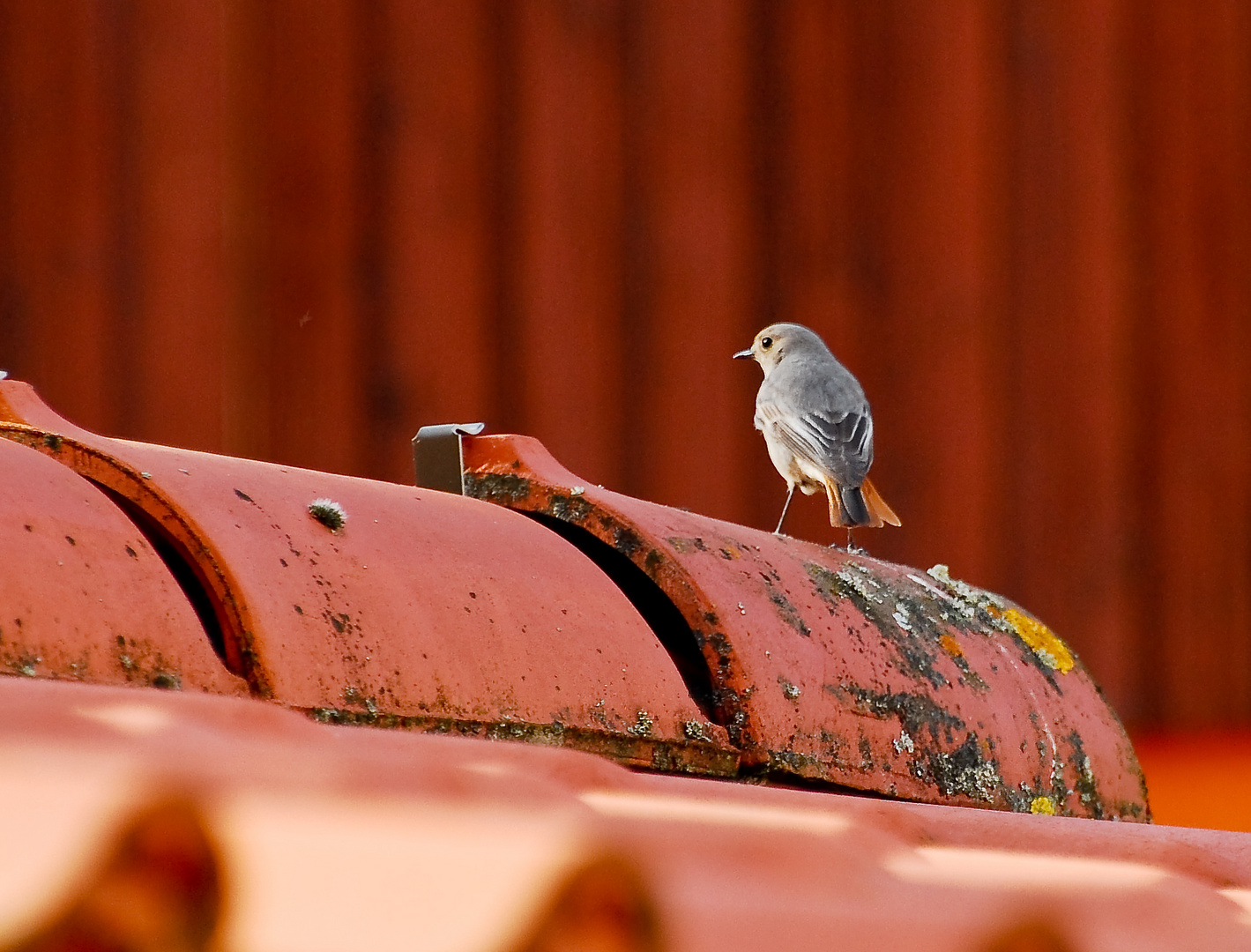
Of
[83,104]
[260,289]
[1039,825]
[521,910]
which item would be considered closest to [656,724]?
[1039,825]

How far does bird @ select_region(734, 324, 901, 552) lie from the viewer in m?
4.70

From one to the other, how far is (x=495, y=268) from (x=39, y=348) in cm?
175

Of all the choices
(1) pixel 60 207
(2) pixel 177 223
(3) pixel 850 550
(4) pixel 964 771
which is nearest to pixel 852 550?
(3) pixel 850 550

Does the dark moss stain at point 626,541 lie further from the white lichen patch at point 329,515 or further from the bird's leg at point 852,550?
the bird's leg at point 852,550

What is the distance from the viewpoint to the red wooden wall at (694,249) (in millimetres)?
6660

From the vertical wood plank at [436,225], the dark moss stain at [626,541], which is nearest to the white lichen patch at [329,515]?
the dark moss stain at [626,541]

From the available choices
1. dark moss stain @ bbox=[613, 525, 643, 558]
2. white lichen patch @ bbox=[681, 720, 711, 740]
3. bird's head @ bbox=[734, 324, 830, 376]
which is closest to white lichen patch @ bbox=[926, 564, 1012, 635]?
dark moss stain @ bbox=[613, 525, 643, 558]

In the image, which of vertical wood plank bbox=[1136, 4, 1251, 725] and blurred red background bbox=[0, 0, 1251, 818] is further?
blurred red background bbox=[0, 0, 1251, 818]

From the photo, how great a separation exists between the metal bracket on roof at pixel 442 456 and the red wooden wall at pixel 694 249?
4.06 m

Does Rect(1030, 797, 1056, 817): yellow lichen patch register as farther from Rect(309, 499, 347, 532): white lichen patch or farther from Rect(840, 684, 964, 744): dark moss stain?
Rect(309, 499, 347, 532): white lichen patch

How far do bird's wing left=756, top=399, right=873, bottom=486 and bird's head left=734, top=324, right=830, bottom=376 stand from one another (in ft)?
1.56

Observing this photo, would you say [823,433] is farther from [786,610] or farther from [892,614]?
[786,610]

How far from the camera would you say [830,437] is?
476 centimetres

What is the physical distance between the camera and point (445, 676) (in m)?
1.70
